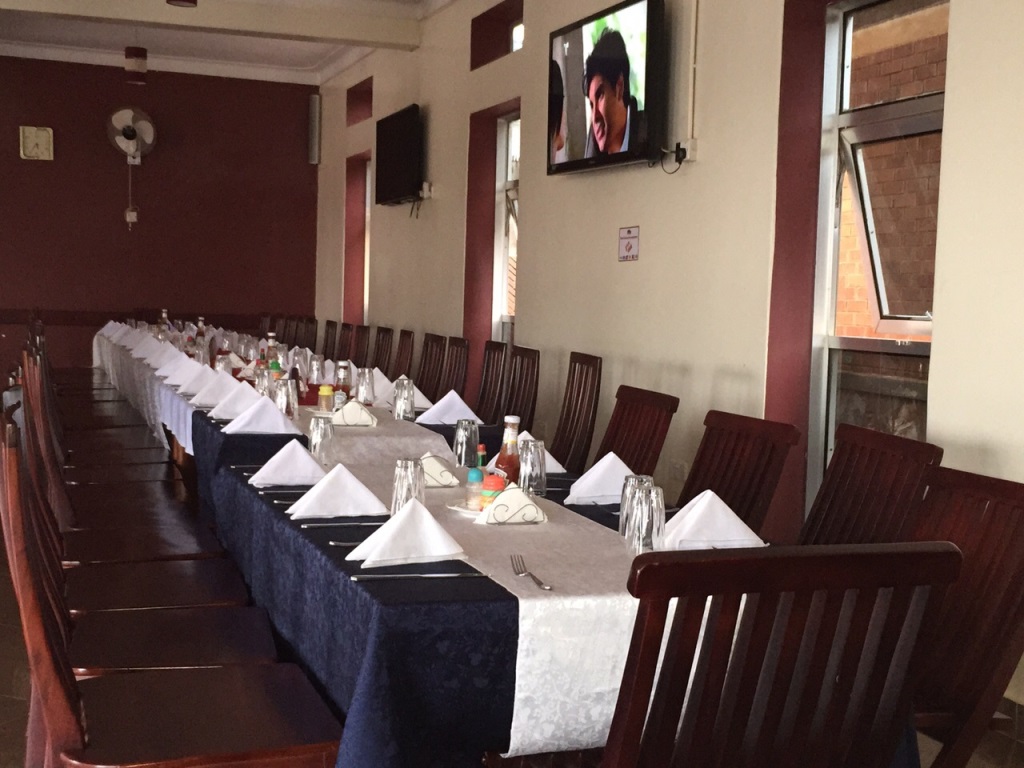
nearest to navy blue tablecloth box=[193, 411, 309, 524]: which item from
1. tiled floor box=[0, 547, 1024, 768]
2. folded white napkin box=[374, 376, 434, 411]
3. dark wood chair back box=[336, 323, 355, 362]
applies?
tiled floor box=[0, 547, 1024, 768]

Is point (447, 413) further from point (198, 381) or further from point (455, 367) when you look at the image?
point (455, 367)

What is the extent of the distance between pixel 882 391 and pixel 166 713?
128 inches

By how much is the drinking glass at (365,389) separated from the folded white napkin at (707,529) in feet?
7.47

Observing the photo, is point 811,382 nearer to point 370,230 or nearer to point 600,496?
point 600,496

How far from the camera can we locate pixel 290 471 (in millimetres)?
2820

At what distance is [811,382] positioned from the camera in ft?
15.8

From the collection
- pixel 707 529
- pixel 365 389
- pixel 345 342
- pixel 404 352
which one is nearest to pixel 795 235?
pixel 365 389

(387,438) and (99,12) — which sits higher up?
(99,12)

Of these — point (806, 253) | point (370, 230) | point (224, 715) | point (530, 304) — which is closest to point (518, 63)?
point (530, 304)

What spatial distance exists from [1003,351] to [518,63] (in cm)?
444

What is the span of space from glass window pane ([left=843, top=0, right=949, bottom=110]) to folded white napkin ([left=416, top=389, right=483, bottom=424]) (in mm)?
2043

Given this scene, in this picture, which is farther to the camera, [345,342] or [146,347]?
[345,342]

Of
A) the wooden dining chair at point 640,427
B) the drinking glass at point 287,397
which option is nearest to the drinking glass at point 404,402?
the drinking glass at point 287,397

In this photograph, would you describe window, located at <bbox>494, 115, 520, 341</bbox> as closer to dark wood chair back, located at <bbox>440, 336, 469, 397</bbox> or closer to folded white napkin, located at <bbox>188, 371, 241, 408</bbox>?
dark wood chair back, located at <bbox>440, 336, 469, 397</bbox>
